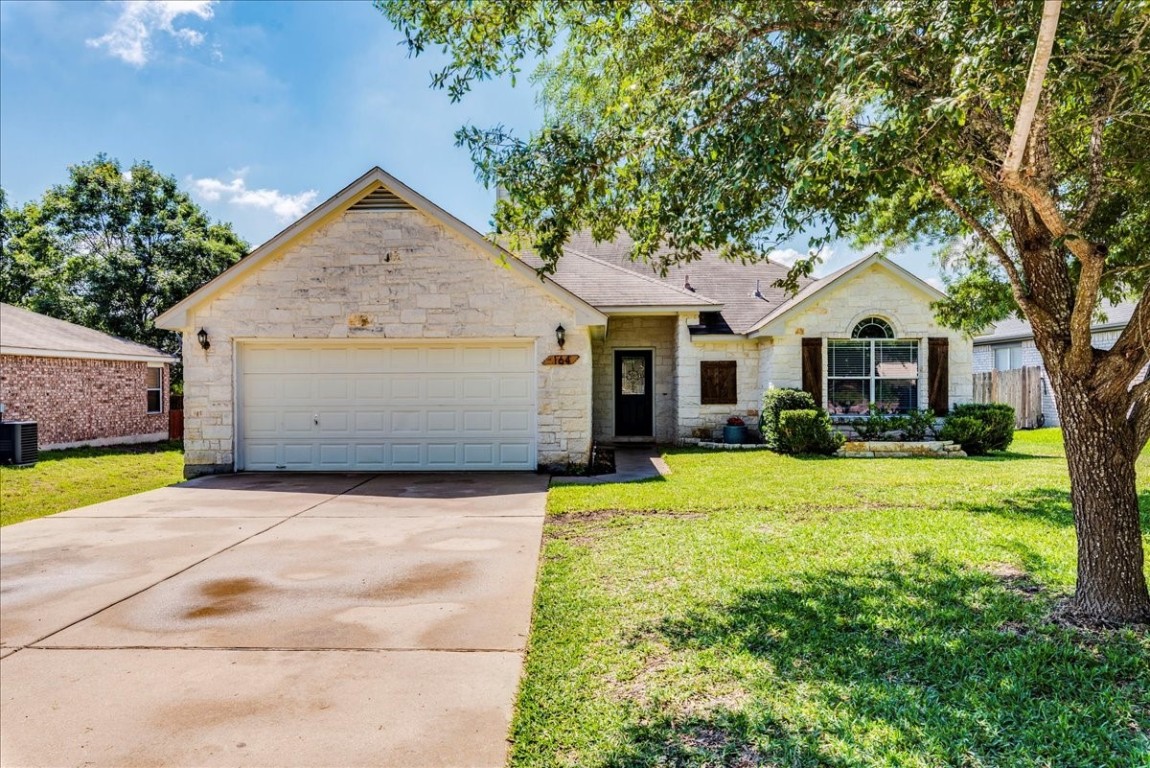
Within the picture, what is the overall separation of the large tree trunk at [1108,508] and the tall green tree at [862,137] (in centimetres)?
1

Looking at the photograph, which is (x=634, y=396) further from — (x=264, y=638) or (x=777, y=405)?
(x=264, y=638)

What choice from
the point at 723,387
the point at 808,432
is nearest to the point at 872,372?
the point at 808,432

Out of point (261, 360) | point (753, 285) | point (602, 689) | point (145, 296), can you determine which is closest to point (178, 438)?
point (145, 296)

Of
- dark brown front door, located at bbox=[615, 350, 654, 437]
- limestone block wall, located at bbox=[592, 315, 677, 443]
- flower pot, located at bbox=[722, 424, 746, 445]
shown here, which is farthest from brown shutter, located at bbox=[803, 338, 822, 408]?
dark brown front door, located at bbox=[615, 350, 654, 437]

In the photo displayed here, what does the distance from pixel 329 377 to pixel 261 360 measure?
1.25 m

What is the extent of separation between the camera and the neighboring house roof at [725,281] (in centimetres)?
1606

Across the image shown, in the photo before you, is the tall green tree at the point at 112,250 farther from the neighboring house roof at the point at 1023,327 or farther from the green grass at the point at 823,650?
the neighboring house roof at the point at 1023,327

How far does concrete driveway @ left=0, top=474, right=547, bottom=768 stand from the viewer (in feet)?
9.82

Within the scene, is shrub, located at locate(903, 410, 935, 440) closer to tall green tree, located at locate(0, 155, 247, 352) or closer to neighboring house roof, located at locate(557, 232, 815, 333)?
neighboring house roof, located at locate(557, 232, 815, 333)

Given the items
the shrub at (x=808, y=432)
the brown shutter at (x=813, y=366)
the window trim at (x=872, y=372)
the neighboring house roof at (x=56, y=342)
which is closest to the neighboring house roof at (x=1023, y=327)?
the window trim at (x=872, y=372)

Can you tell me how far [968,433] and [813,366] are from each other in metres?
3.37

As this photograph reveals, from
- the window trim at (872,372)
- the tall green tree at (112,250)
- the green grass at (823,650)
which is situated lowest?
the green grass at (823,650)

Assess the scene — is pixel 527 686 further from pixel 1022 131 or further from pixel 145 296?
pixel 145 296

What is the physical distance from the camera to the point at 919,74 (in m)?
3.89
